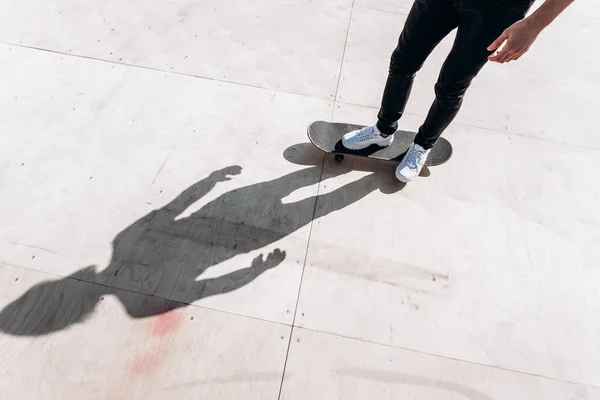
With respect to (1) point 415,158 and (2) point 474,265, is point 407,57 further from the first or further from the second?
(2) point 474,265

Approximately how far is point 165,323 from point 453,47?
1.85 metres

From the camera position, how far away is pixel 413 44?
1951 mm

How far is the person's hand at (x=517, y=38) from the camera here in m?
1.45

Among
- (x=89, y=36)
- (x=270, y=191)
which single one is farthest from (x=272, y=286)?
(x=89, y=36)

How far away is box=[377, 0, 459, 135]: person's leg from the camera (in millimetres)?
1775

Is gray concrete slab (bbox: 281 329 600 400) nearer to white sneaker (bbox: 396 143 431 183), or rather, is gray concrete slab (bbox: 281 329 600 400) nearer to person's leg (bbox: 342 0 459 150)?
white sneaker (bbox: 396 143 431 183)

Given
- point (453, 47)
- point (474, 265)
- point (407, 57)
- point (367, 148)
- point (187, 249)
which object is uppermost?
point (453, 47)

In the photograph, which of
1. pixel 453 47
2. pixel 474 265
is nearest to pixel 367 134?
pixel 453 47

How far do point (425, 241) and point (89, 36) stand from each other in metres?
2.96

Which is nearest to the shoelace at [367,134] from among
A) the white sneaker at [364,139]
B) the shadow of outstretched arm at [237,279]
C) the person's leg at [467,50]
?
the white sneaker at [364,139]

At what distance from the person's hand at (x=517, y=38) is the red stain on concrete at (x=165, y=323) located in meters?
1.79

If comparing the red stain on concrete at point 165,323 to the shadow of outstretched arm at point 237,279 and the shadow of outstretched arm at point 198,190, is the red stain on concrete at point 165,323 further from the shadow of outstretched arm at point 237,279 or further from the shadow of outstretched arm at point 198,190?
the shadow of outstretched arm at point 198,190

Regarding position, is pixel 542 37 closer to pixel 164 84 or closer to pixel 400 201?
pixel 400 201

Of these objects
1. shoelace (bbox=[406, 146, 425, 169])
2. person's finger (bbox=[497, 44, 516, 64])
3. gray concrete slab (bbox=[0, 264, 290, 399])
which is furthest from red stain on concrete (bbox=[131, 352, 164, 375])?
person's finger (bbox=[497, 44, 516, 64])
